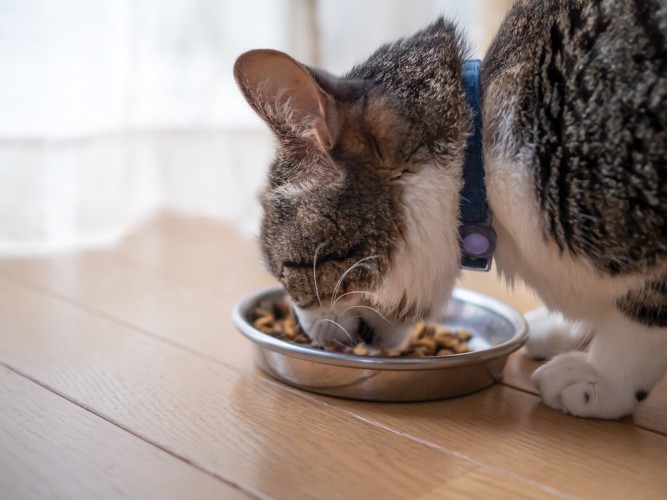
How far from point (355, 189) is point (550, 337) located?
23.2 inches

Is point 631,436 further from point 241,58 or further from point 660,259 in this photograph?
point 241,58

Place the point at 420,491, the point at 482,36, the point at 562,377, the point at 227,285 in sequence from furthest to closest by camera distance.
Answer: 1. the point at 482,36
2. the point at 227,285
3. the point at 562,377
4. the point at 420,491

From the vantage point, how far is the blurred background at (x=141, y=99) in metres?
2.14

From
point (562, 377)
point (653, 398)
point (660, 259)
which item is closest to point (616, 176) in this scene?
point (660, 259)

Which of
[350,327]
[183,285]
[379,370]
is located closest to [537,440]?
[379,370]

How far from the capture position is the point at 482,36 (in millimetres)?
2293

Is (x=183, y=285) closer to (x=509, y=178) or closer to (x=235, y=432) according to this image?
(x=235, y=432)

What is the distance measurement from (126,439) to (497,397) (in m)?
0.63

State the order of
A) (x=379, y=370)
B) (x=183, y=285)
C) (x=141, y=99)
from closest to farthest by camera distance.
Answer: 1. (x=379, y=370)
2. (x=183, y=285)
3. (x=141, y=99)

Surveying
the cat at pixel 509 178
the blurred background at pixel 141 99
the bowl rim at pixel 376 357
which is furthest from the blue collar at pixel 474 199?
the blurred background at pixel 141 99

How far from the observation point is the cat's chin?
1.33 metres

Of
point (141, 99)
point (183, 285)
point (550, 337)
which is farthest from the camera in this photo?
point (141, 99)

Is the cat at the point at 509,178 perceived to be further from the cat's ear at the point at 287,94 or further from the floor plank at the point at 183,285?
the floor plank at the point at 183,285

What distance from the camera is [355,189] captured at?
1189 mm
